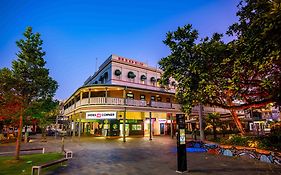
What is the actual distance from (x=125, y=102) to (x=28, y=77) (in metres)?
14.3

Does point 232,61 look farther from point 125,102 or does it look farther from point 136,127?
point 136,127

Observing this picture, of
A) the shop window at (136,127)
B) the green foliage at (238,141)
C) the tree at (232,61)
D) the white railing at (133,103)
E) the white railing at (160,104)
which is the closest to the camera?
the tree at (232,61)

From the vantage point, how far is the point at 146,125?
3341 centimetres

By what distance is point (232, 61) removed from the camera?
956 centimetres

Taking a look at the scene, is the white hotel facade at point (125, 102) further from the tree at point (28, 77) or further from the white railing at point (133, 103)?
the tree at point (28, 77)

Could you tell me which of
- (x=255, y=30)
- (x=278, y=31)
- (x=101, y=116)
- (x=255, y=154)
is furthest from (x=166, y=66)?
(x=101, y=116)

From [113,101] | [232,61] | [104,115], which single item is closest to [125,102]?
[113,101]

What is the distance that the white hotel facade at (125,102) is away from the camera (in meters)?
24.6

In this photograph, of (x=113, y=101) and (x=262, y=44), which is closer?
(x=262, y=44)

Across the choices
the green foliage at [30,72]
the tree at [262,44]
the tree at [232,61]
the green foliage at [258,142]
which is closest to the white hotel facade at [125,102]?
the green foliage at [30,72]

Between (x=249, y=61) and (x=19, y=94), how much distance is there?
1279 cm

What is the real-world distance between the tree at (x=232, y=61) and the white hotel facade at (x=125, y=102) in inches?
543

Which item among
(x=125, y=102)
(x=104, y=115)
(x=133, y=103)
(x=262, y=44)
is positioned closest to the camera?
(x=262, y=44)

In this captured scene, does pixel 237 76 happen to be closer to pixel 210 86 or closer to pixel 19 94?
pixel 210 86
